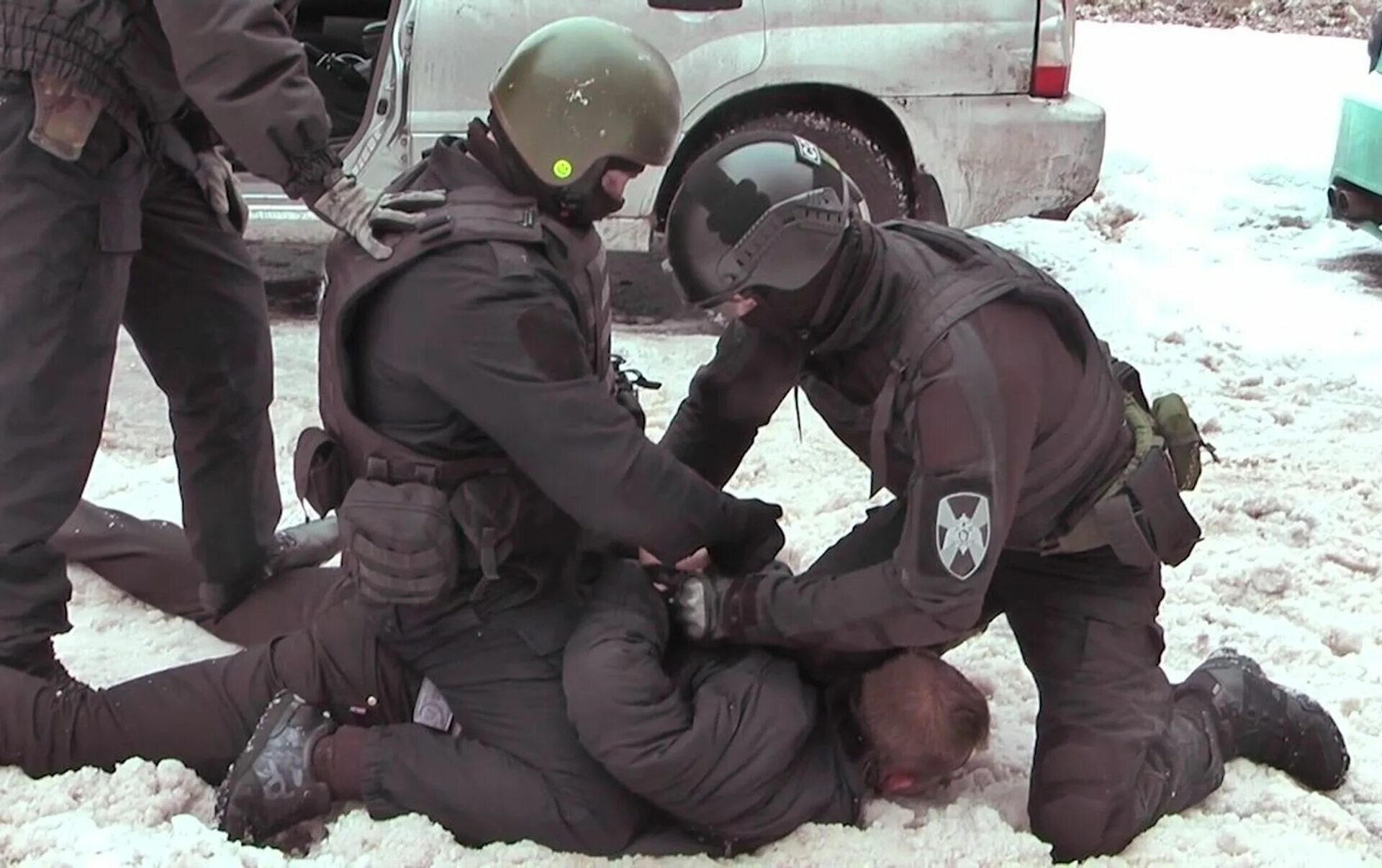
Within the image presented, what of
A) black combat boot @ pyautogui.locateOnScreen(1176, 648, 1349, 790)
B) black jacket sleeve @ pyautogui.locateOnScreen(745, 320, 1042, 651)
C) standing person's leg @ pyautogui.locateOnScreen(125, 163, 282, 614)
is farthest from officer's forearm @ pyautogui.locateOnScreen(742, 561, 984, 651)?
standing person's leg @ pyautogui.locateOnScreen(125, 163, 282, 614)

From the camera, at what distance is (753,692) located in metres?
2.79

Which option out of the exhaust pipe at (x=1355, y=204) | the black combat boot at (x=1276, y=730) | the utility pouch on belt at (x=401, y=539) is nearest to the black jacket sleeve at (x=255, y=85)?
the utility pouch on belt at (x=401, y=539)

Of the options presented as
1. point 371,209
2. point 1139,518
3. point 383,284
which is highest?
point 371,209

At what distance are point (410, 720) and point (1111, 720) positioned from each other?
1.40 m

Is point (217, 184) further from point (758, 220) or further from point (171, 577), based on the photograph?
point (758, 220)

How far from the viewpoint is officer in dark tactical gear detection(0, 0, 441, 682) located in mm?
2779

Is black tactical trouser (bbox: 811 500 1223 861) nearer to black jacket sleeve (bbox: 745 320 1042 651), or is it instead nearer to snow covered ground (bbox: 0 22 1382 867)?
snow covered ground (bbox: 0 22 1382 867)

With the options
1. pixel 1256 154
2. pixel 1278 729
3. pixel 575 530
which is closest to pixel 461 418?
pixel 575 530

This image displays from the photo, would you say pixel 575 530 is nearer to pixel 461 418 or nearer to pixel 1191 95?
pixel 461 418

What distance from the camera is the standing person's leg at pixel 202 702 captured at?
2838 millimetres

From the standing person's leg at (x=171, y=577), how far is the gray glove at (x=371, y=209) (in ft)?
3.34

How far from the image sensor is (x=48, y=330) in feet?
9.50

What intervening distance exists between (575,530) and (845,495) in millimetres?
1672

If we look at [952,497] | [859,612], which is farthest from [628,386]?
[952,497]
